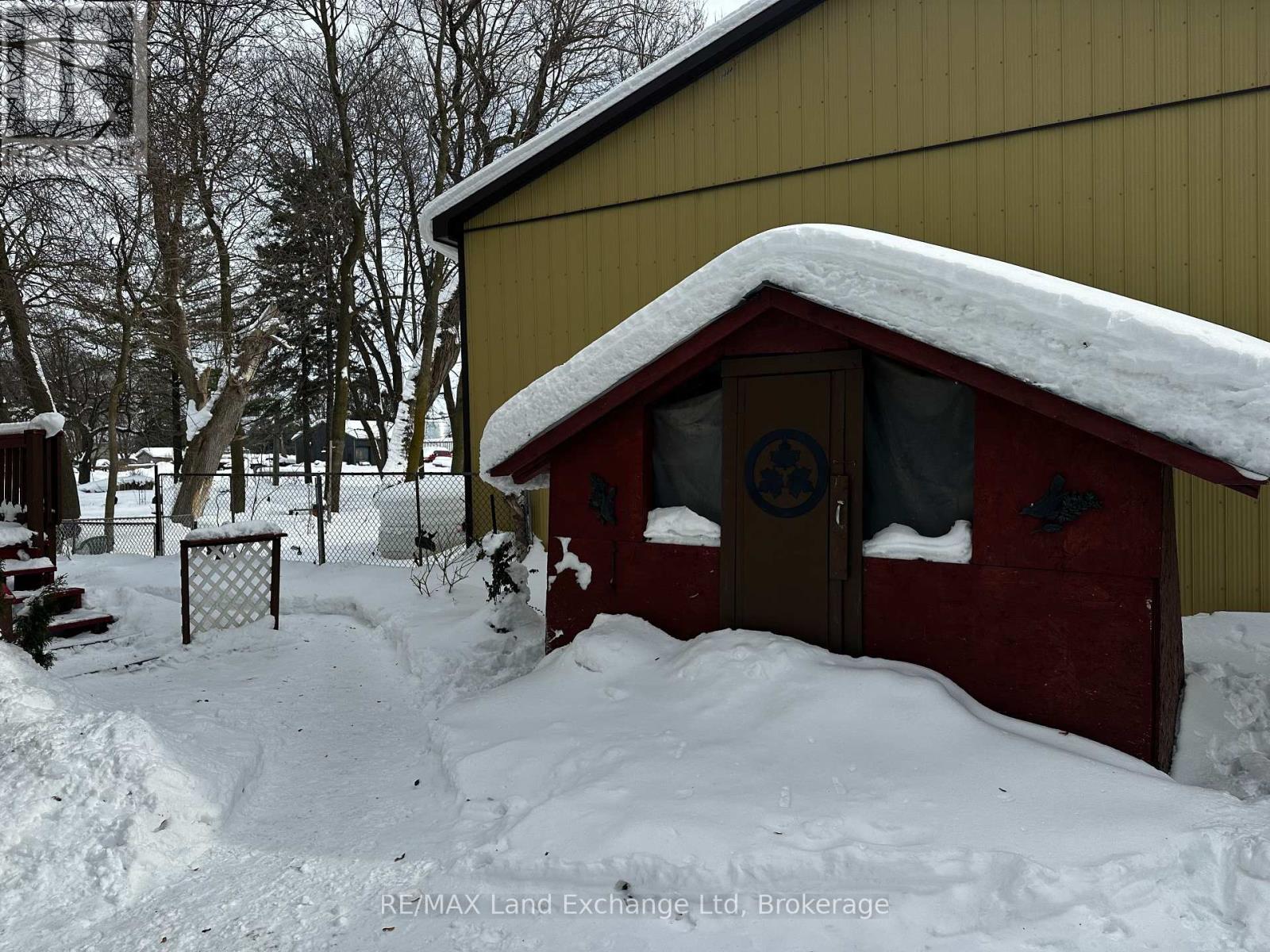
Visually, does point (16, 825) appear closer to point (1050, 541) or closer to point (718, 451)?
point (718, 451)

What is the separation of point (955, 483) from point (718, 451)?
4.89ft

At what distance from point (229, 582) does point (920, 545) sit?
21.0 feet

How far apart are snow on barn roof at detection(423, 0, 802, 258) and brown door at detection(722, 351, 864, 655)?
4.88 m

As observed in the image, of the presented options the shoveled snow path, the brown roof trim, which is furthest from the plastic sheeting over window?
the brown roof trim

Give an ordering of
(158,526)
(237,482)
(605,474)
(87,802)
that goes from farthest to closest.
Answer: (237,482), (158,526), (605,474), (87,802)

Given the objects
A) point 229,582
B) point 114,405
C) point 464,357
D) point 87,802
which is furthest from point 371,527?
point 87,802

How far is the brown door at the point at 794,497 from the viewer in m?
4.59

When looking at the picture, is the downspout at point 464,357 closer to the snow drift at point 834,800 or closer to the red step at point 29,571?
the red step at point 29,571

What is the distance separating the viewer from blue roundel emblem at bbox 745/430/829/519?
4.70 m

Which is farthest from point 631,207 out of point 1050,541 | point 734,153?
point 1050,541

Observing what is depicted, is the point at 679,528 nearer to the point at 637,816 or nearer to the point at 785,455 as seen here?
the point at 785,455

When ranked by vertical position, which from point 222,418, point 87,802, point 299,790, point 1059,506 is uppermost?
point 222,418

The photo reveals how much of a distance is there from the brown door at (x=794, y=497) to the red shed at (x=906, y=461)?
0.05 ft

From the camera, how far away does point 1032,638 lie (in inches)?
161
